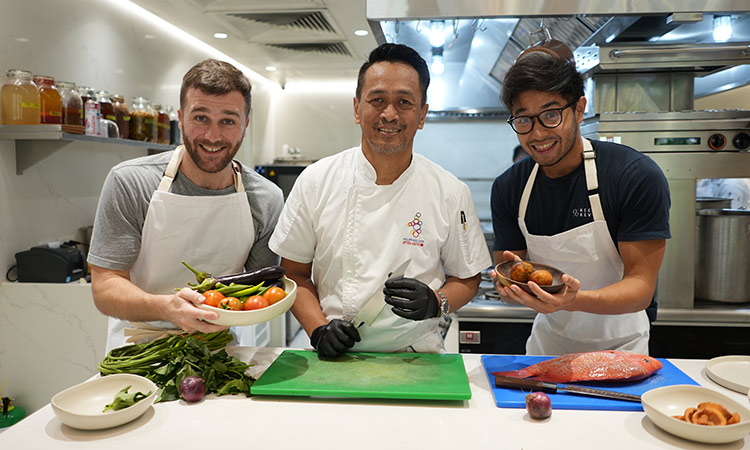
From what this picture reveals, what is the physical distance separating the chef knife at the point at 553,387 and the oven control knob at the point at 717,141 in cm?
194

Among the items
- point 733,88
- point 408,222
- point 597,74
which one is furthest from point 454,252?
point 733,88

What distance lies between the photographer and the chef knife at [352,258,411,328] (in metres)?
1.80

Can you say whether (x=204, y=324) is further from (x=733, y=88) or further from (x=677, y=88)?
(x=733, y=88)

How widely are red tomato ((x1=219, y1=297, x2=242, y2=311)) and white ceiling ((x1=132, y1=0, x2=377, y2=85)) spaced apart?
8.53 ft

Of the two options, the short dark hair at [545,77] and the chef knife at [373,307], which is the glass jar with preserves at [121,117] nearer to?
the chef knife at [373,307]

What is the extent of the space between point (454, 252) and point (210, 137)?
942mm

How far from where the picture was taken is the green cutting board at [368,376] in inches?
57.6

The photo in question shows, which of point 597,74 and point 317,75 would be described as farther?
point 317,75

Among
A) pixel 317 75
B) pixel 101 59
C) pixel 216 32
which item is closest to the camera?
pixel 101 59

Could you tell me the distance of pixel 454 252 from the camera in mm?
1929

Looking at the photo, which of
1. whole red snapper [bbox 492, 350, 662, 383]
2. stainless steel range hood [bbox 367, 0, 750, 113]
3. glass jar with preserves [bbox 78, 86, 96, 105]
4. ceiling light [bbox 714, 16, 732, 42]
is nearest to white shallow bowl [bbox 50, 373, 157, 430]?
whole red snapper [bbox 492, 350, 662, 383]

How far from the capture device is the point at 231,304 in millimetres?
1473

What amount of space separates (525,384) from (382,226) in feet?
2.27

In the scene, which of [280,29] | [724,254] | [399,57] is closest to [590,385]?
[399,57]
